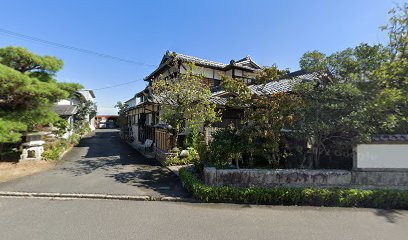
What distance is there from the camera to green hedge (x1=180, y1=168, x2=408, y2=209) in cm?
593

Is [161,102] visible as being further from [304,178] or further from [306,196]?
[306,196]

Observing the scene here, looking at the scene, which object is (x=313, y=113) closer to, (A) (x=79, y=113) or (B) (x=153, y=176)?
(B) (x=153, y=176)

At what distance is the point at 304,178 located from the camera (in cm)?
662

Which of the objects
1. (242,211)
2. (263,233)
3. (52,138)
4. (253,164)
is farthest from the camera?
(52,138)

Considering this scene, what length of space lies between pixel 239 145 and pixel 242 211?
244 centimetres

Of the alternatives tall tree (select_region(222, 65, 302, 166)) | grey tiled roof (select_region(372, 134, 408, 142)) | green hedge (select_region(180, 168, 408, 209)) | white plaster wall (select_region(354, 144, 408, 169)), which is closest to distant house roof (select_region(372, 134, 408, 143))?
grey tiled roof (select_region(372, 134, 408, 142))

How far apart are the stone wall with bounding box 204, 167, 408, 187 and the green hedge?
389 millimetres

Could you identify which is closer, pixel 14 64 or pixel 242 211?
pixel 242 211

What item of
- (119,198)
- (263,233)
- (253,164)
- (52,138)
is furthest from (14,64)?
(263,233)

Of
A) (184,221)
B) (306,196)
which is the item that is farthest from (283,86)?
(184,221)

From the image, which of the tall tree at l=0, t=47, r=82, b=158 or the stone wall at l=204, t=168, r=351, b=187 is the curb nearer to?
the stone wall at l=204, t=168, r=351, b=187

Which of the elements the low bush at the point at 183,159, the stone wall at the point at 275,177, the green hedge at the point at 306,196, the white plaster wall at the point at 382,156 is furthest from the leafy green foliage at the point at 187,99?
the white plaster wall at the point at 382,156

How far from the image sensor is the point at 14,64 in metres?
9.80

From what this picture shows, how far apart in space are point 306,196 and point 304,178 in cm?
70
